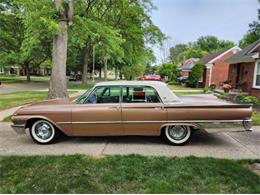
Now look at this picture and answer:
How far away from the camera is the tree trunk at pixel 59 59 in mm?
9516

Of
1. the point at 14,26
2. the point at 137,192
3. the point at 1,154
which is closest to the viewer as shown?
the point at 137,192

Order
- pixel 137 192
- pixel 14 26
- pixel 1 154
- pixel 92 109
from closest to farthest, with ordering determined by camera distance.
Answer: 1. pixel 137 192
2. pixel 1 154
3. pixel 92 109
4. pixel 14 26

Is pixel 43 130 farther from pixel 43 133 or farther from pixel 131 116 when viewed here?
pixel 131 116

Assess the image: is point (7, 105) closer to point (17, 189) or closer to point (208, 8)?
point (17, 189)

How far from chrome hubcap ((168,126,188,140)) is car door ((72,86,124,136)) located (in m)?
1.13

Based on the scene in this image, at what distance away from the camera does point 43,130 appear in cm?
551

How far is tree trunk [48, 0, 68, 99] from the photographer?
31.2ft

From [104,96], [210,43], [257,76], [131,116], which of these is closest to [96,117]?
[104,96]

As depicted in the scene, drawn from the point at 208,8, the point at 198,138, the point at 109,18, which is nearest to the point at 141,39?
the point at 109,18

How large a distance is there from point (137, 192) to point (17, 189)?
169 centimetres

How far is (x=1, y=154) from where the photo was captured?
4.75 metres

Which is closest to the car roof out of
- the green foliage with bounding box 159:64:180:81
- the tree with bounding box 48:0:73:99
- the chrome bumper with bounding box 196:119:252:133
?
the chrome bumper with bounding box 196:119:252:133

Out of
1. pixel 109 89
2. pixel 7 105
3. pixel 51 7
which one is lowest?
pixel 7 105

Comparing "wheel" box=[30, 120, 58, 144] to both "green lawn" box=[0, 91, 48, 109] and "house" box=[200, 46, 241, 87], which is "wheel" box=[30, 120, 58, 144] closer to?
"green lawn" box=[0, 91, 48, 109]
